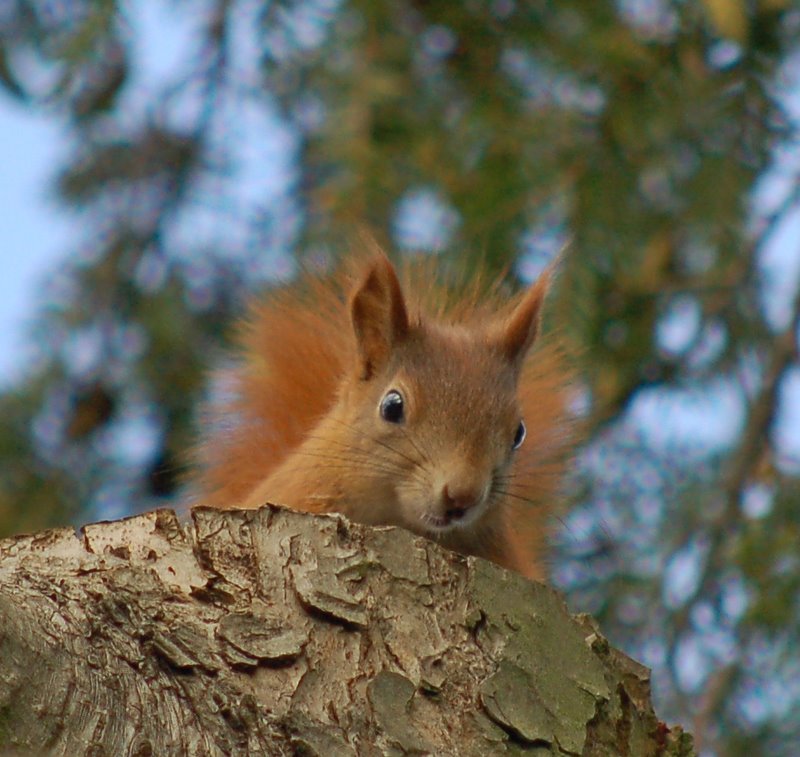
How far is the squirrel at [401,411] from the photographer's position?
7.08 ft

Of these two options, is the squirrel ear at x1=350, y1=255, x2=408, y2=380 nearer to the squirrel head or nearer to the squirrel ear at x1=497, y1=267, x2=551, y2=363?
the squirrel head

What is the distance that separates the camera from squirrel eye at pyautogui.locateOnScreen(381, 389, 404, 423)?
2219 millimetres

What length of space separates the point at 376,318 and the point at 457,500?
469 mm

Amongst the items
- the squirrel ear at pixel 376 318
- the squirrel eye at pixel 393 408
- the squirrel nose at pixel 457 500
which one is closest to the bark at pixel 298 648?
the squirrel nose at pixel 457 500

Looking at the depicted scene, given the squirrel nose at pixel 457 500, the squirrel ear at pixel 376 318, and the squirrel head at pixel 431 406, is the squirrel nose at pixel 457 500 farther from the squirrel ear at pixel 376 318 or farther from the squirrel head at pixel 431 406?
the squirrel ear at pixel 376 318

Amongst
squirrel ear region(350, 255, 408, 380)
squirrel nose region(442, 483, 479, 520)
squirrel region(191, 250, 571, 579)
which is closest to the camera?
squirrel nose region(442, 483, 479, 520)

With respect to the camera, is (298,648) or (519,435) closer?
(298,648)

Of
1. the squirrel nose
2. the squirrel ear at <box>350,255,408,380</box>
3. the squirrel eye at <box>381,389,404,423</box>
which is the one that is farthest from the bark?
the squirrel ear at <box>350,255,408,380</box>

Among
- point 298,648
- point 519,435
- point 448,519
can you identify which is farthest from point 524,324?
point 298,648

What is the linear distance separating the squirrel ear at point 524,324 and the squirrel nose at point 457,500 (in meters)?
0.44

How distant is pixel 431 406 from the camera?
7.19 feet

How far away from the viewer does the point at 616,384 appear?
272 centimetres

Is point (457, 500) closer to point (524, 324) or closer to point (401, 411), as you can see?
point (401, 411)

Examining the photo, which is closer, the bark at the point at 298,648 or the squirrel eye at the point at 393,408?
the bark at the point at 298,648
